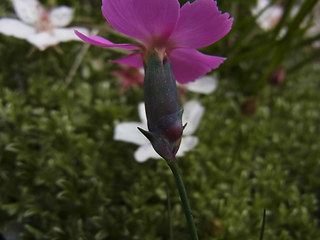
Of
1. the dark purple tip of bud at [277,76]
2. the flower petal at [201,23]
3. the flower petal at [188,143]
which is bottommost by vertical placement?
the flower petal at [188,143]

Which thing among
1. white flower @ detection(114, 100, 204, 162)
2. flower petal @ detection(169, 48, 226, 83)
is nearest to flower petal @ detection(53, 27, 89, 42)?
white flower @ detection(114, 100, 204, 162)

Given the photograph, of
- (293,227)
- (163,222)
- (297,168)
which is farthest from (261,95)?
(163,222)

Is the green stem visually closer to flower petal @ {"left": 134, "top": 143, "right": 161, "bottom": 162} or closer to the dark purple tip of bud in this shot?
flower petal @ {"left": 134, "top": 143, "right": 161, "bottom": 162}

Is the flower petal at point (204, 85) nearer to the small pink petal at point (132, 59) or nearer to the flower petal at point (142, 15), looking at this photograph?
the small pink petal at point (132, 59)

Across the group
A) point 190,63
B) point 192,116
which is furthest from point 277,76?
point 190,63

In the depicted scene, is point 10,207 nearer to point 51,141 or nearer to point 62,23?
point 51,141

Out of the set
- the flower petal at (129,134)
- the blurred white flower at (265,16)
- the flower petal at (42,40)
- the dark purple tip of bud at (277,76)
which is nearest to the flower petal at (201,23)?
the flower petal at (129,134)
